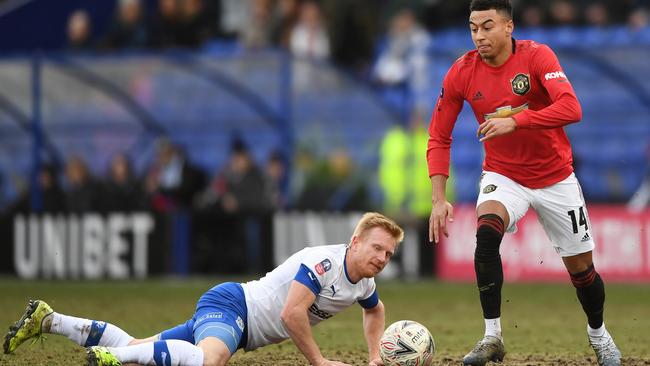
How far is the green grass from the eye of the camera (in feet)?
31.8

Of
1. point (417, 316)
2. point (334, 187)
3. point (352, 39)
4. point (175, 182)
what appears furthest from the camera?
point (352, 39)

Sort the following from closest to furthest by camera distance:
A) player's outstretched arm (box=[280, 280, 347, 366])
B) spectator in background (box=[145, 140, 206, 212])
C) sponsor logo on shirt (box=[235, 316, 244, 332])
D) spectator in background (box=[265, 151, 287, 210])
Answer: player's outstretched arm (box=[280, 280, 347, 366])
sponsor logo on shirt (box=[235, 316, 244, 332])
spectator in background (box=[265, 151, 287, 210])
spectator in background (box=[145, 140, 206, 212])

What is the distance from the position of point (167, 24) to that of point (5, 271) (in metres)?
5.70

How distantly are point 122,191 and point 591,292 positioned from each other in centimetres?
1232

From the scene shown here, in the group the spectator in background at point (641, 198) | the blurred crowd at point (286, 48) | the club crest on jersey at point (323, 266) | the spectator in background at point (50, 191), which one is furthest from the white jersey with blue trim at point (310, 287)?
the spectator in background at point (50, 191)

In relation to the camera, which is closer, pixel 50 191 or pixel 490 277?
pixel 490 277

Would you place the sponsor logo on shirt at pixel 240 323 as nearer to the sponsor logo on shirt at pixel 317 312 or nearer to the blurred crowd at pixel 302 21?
the sponsor logo on shirt at pixel 317 312

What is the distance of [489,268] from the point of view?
812cm

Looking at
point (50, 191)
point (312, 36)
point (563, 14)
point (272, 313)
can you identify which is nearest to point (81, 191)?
point (50, 191)

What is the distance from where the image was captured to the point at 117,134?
20.5m

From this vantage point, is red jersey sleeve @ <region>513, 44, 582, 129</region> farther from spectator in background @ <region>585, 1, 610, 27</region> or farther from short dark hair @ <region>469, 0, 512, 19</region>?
spectator in background @ <region>585, 1, 610, 27</region>

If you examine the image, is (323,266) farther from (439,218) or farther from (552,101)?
(552,101)

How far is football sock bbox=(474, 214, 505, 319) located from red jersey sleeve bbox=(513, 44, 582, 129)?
30.5 inches

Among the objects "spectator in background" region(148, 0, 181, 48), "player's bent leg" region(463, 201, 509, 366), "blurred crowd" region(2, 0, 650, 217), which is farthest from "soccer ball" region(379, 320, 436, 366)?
"spectator in background" region(148, 0, 181, 48)
